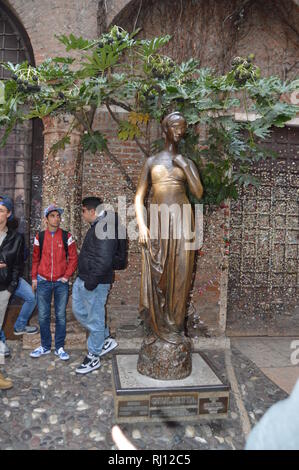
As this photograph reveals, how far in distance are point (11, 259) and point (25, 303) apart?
28.3 inches

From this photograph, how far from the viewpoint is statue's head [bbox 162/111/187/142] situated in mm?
3833

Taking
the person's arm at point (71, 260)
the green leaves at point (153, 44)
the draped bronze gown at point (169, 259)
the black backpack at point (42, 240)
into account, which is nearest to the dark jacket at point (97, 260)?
the person's arm at point (71, 260)

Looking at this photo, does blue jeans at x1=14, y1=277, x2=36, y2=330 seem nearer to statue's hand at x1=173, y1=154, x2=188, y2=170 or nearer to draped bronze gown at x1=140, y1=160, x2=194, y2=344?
draped bronze gown at x1=140, y1=160, x2=194, y2=344

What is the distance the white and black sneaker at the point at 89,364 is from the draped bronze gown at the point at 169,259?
1.10m

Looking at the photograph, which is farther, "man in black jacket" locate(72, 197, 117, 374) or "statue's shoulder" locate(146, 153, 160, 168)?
"man in black jacket" locate(72, 197, 117, 374)

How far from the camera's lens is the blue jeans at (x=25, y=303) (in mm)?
5090

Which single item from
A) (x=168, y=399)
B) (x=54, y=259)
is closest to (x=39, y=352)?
(x=54, y=259)

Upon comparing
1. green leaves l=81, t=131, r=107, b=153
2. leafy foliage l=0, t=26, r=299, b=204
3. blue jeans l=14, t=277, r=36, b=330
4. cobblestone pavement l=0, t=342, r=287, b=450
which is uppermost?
leafy foliage l=0, t=26, r=299, b=204

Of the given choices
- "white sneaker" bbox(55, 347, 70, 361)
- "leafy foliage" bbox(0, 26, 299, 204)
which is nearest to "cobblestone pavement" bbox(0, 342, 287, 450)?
"white sneaker" bbox(55, 347, 70, 361)

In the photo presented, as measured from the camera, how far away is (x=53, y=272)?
4906 mm

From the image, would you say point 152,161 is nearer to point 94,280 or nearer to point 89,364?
point 94,280

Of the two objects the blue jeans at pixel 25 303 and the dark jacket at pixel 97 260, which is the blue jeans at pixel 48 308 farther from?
the dark jacket at pixel 97 260

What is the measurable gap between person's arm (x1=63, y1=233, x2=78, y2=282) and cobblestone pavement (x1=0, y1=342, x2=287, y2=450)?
3.50ft

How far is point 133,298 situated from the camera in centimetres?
600
